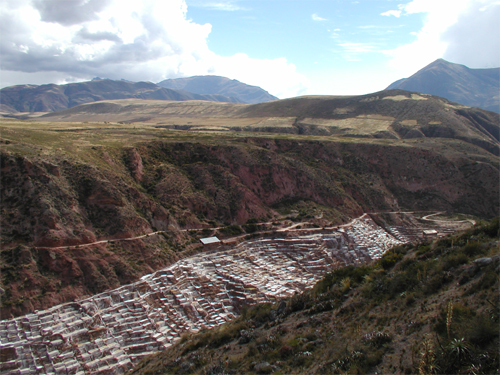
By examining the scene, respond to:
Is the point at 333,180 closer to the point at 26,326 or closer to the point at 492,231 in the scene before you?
the point at 492,231

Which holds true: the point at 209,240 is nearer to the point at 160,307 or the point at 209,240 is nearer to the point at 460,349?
the point at 160,307

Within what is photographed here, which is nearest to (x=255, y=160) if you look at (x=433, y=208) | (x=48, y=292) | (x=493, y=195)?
(x=433, y=208)

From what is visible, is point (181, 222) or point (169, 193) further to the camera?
point (169, 193)

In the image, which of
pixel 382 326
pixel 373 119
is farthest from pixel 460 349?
pixel 373 119

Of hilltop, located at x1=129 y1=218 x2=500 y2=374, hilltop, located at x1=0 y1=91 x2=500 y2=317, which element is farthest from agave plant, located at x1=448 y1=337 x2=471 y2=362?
hilltop, located at x1=0 y1=91 x2=500 y2=317

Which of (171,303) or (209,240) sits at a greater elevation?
(209,240)

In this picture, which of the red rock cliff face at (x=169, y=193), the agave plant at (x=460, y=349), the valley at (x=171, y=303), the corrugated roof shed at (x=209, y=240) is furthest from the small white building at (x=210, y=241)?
the agave plant at (x=460, y=349)

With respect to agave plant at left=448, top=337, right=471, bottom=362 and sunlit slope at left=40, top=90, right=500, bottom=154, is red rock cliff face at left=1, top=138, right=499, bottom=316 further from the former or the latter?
agave plant at left=448, top=337, right=471, bottom=362
